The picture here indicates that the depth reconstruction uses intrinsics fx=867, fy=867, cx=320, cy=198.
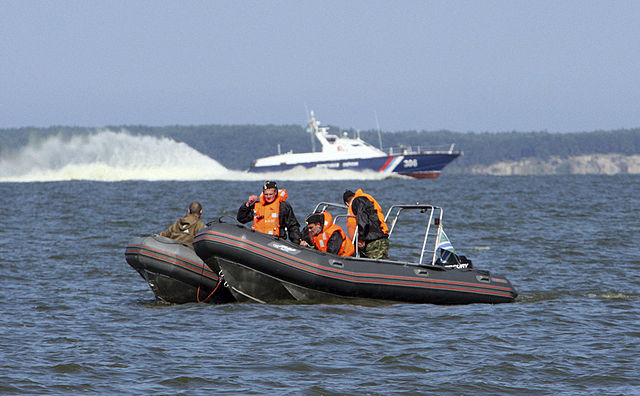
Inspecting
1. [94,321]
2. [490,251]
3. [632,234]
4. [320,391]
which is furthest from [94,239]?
[320,391]

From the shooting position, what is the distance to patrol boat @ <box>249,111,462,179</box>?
2263 inches

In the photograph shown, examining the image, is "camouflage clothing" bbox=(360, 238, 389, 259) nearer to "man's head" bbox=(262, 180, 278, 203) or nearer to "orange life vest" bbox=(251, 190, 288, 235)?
"orange life vest" bbox=(251, 190, 288, 235)

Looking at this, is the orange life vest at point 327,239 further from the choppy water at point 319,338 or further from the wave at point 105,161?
the wave at point 105,161

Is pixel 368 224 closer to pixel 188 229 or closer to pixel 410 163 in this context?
pixel 188 229

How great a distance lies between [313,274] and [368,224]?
3.23ft

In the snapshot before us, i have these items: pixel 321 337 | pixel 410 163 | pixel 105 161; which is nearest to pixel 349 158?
pixel 410 163

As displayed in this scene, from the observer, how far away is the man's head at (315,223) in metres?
10.4

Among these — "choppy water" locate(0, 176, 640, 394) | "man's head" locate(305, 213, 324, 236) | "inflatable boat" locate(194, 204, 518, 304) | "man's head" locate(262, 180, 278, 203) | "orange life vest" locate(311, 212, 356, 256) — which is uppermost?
"man's head" locate(262, 180, 278, 203)

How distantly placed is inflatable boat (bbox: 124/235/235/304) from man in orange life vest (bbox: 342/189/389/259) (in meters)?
1.81

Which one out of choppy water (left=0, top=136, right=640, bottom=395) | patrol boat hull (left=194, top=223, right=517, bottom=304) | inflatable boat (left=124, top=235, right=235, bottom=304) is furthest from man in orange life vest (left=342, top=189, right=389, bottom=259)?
inflatable boat (left=124, top=235, right=235, bottom=304)

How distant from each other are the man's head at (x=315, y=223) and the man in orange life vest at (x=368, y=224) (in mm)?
369

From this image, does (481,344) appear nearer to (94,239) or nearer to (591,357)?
(591,357)

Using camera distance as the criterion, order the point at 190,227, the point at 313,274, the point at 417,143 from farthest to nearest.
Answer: the point at 417,143, the point at 190,227, the point at 313,274

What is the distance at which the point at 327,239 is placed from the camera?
10531 millimetres
